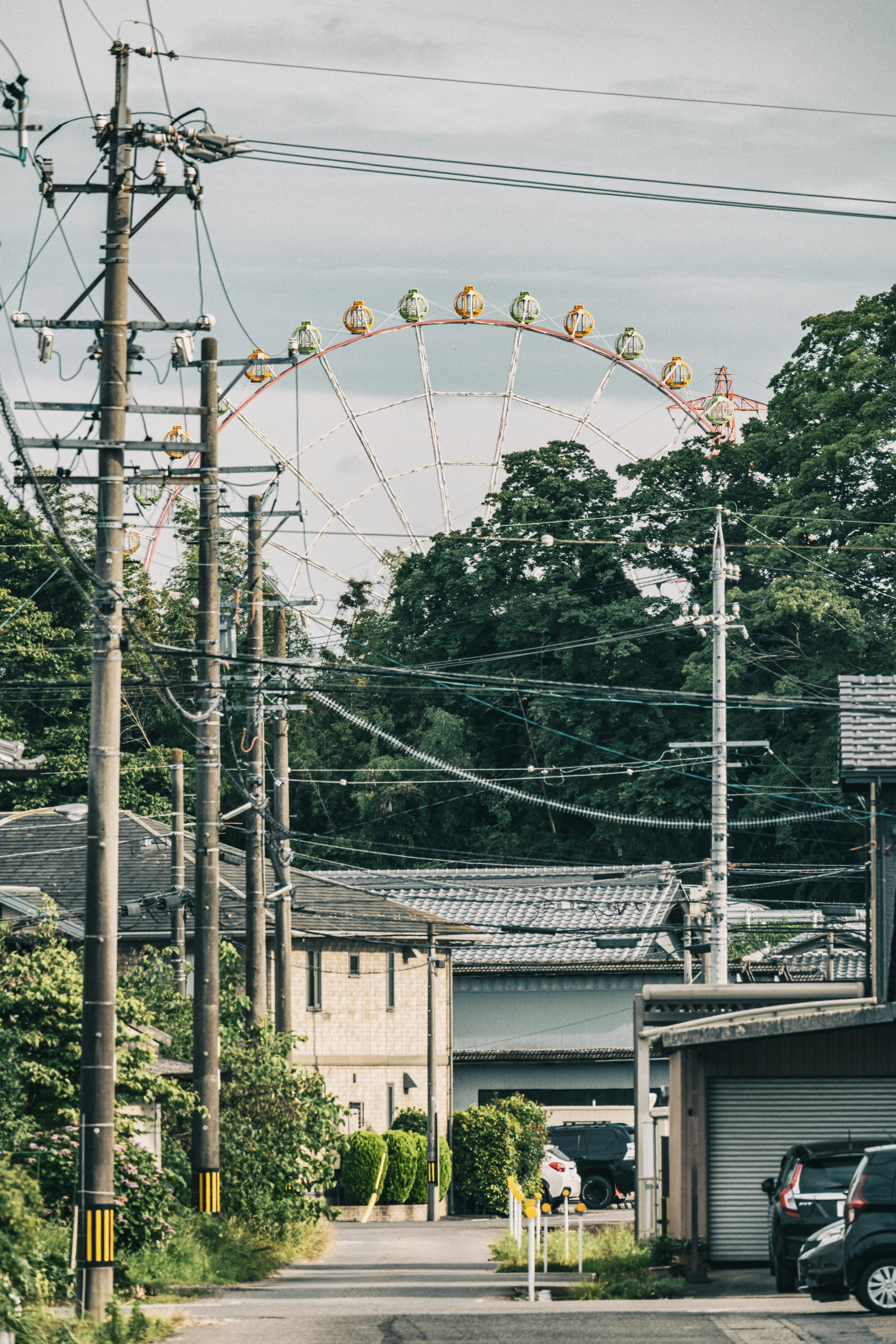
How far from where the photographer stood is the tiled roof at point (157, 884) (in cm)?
4500

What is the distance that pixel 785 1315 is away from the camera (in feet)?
63.3

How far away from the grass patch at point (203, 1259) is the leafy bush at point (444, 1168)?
1833 cm

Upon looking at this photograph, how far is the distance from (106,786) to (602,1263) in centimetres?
1120

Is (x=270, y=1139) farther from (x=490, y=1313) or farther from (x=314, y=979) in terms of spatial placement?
(x=314, y=979)

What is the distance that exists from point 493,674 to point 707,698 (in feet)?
121

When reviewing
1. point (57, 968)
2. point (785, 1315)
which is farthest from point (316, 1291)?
point (785, 1315)

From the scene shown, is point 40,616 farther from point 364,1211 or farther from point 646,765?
point 364,1211

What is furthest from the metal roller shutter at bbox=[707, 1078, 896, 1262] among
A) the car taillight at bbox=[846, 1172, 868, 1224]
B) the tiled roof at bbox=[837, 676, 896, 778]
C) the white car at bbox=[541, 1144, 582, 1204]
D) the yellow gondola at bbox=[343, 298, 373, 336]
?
the yellow gondola at bbox=[343, 298, 373, 336]

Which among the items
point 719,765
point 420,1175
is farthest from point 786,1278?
point 420,1175

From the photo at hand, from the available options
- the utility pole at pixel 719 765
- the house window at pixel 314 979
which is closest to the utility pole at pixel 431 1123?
the house window at pixel 314 979

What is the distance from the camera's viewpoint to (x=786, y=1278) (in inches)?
883

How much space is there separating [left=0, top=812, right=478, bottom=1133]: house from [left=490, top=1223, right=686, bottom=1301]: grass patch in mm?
15642

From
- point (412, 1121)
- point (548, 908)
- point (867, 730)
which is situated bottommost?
point (412, 1121)

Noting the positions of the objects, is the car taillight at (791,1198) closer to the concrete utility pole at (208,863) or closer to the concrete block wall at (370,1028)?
the concrete utility pole at (208,863)
